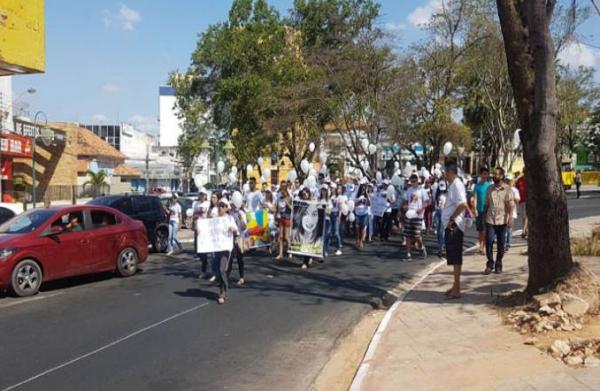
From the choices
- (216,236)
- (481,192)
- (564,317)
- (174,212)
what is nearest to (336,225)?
(481,192)

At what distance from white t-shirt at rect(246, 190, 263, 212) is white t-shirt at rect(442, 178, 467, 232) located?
6.39 metres

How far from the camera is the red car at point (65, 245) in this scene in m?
10.2

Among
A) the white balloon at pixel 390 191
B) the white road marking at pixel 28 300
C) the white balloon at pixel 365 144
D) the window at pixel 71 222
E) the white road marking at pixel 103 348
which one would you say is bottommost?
the white road marking at pixel 28 300

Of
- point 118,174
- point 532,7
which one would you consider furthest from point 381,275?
point 118,174

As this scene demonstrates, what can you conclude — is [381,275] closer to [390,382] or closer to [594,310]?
[594,310]

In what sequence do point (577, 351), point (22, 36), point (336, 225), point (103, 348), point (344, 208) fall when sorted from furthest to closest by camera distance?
point (22, 36) → point (336, 225) → point (344, 208) → point (103, 348) → point (577, 351)

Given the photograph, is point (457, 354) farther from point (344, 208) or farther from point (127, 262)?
point (344, 208)

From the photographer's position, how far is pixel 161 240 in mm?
16922

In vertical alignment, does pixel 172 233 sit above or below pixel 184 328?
above

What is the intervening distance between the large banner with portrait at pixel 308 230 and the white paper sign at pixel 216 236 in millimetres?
3538

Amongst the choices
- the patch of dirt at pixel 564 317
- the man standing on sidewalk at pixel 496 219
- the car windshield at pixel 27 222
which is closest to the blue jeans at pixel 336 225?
the man standing on sidewalk at pixel 496 219

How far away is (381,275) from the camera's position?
1159cm

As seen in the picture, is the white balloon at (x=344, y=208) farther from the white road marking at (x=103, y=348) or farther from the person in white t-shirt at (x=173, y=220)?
the white road marking at (x=103, y=348)

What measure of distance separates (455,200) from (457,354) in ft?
9.99
